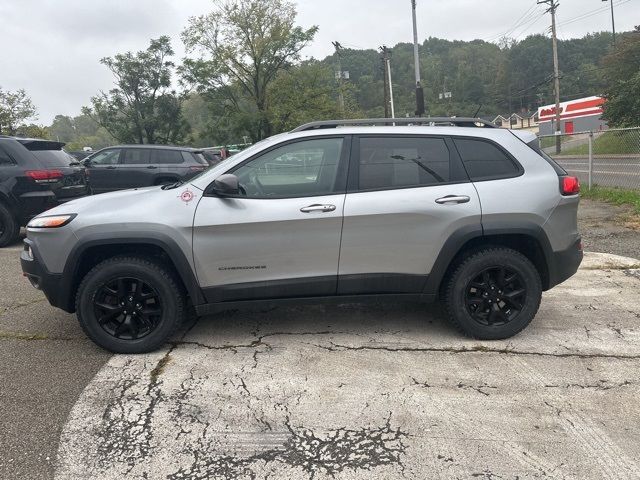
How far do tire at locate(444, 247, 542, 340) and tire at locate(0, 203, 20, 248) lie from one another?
673 centimetres

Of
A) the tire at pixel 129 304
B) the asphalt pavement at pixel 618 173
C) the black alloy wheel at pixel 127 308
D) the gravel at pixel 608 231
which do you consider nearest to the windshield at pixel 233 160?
the tire at pixel 129 304

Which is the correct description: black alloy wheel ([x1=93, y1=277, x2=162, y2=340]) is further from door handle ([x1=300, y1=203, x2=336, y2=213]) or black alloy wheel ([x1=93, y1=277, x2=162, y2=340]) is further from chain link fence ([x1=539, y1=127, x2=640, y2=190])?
chain link fence ([x1=539, y1=127, x2=640, y2=190])

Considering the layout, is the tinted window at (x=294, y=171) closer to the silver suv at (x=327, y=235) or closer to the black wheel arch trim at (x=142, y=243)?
the silver suv at (x=327, y=235)

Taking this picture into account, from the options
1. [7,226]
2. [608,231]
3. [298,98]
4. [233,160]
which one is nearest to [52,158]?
[7,226]

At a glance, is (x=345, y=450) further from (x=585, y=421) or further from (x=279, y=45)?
(x=279, y=45)

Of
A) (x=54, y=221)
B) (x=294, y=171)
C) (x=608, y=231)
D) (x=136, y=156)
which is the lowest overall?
(x=608, y=231)

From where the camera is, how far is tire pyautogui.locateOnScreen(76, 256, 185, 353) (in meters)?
3.71

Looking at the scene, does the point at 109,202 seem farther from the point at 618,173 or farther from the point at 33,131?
the point at 33,131

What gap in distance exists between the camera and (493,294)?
397 centimetres

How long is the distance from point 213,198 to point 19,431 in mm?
1892

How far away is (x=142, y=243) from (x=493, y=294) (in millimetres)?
2731

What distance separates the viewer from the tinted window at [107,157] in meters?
12.3

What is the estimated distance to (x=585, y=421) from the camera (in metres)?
2.90

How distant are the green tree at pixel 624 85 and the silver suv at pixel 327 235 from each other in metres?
30.8
